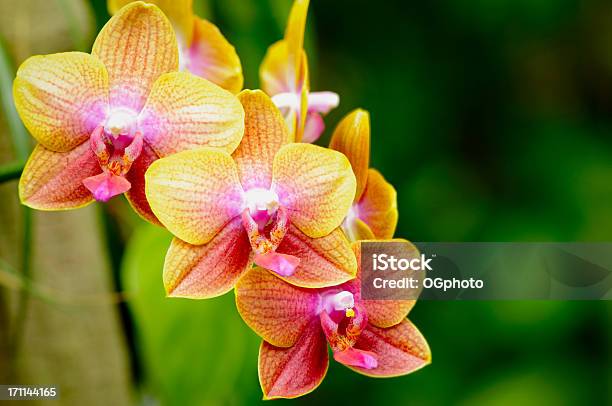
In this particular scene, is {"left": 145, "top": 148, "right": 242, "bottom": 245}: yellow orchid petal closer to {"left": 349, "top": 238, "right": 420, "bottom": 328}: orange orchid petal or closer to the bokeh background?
{"left": 349, "top": 238, "right": 420, "bottom": 328}: orange orchid petal

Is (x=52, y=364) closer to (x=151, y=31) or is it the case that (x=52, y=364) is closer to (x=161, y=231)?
(x=161, y=231)

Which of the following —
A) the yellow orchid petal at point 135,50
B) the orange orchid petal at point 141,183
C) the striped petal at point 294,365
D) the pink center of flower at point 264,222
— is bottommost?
the striped petal at point 294,365

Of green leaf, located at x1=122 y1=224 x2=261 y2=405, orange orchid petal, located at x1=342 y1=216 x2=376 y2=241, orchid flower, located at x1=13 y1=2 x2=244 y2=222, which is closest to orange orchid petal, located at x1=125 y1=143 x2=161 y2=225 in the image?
orchid flower, located at x1=13 y1=2 x2=244 y2=222

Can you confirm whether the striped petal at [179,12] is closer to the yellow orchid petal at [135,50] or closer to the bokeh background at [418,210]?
the yellow orchid petal at [135,50]

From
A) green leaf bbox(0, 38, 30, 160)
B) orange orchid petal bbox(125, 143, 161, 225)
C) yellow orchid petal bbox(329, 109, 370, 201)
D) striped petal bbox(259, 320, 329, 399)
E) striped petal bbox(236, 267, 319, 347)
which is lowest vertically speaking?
striped petal bbox(259, 320, 329, 399)

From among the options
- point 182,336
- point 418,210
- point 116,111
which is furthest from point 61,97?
point 418,210

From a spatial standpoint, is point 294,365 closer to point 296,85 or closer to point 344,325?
point 344,325

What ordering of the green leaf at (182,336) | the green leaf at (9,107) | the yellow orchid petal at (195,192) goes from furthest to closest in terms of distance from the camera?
the green leaf at (182,336), the green leaf at (9,107), the yellow orchid petal at (195,192)

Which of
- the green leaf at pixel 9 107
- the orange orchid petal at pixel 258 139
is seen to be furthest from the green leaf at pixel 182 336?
the orange orchid petal at pixel 258 139
